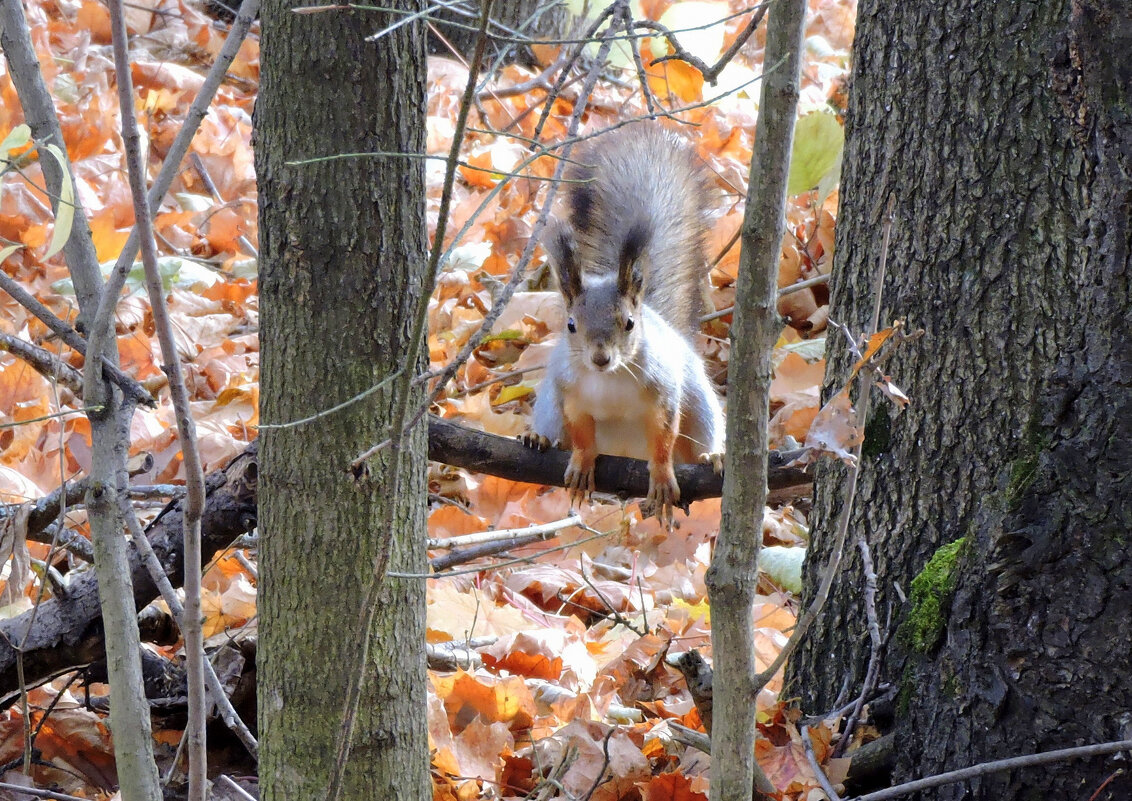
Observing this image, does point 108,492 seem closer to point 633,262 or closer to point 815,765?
point 815,765

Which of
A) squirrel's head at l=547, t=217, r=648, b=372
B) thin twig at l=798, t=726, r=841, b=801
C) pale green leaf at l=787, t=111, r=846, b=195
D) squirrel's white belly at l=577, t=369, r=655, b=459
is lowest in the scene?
thin twig at l=798, t=726, r=841, b=801

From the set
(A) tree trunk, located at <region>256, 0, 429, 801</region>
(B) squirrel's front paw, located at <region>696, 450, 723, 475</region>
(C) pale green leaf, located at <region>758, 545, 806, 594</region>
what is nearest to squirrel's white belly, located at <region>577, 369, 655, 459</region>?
(B) squirrel's front paw, located at <region>696, 450, 723, 475</region>

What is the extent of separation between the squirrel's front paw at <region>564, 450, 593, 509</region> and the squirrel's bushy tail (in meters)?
0.52

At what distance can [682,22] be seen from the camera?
368cm

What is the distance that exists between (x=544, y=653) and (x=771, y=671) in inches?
46.5

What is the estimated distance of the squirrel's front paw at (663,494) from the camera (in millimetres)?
1940

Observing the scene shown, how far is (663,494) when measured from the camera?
76.9 inches

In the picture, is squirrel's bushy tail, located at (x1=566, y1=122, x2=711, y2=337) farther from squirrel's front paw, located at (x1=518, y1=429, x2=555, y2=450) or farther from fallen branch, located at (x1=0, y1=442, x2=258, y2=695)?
fallen branch, located at (x1=0, y1=442, x2=258, y2=695)

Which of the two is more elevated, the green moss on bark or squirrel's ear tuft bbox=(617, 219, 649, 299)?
squirrel's ear tuft bbox=(617, 219, 649, 299)

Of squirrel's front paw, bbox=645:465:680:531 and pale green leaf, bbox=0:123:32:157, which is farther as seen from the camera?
Answer: squirrel's front paw, bbox=645:465:680:531

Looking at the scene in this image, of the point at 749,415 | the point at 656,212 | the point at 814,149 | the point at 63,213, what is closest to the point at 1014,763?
the point at 749,415

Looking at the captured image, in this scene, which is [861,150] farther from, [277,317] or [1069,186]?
[277,317]

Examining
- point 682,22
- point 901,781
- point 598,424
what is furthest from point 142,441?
point 682,22

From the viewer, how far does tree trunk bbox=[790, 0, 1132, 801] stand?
117cm
